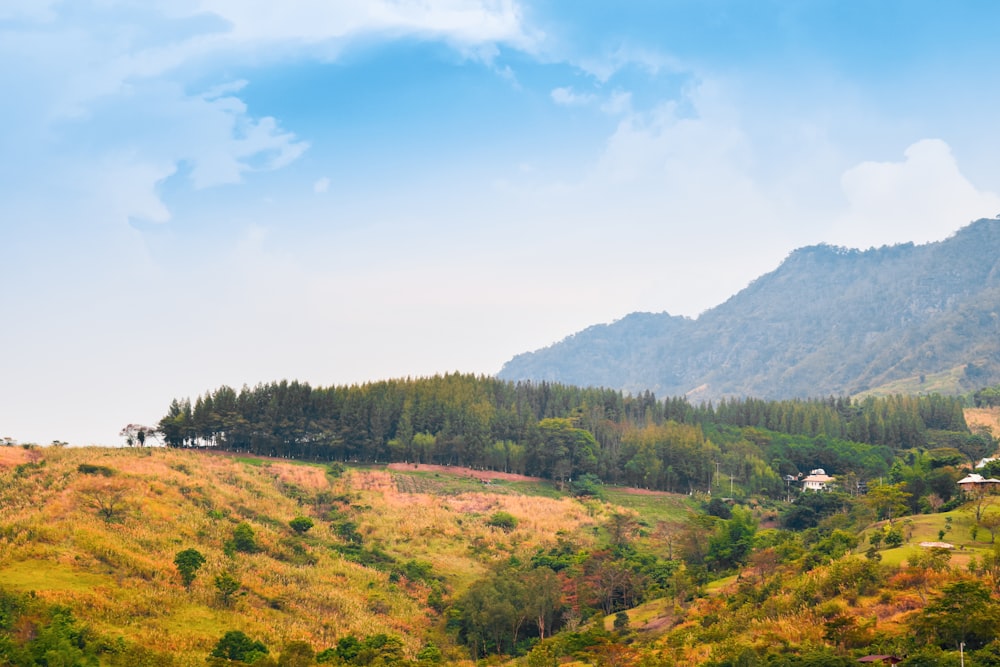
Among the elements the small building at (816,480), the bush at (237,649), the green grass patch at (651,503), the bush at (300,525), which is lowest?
the bush at (237,649)

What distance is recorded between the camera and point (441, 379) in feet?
380

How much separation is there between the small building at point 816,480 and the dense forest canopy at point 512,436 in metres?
2.66

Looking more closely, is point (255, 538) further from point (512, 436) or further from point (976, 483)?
point (976, 483)

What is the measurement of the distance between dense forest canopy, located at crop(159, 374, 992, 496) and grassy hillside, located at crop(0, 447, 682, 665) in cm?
929

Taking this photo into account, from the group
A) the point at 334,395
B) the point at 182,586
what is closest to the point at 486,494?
the point at 334,395

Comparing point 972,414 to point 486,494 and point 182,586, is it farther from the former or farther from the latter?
point 182,586

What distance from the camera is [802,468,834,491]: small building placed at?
331 ft

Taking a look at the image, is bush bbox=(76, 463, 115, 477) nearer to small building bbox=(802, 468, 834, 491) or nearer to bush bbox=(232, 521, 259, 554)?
bush bbox=(232, 521, 259, 554)

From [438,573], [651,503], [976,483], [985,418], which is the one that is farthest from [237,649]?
[985,418]

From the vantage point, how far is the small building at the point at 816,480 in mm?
100856

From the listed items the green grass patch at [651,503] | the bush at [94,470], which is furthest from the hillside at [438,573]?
the green grass patch at [651,503]

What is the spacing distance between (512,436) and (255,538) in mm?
48993

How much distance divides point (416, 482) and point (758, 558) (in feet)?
139

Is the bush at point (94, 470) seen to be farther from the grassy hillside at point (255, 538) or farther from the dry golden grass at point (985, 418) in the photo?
the dry golden grass at point (985, 418)
